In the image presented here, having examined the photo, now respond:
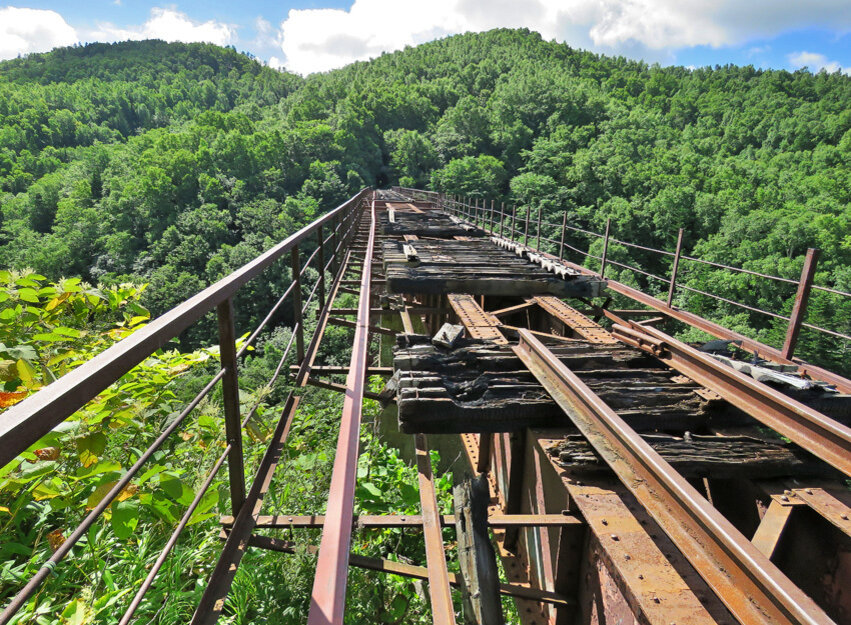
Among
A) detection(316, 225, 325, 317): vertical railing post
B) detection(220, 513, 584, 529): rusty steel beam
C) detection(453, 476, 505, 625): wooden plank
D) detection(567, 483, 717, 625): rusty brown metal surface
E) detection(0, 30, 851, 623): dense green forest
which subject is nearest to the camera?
detection(567, 483, 717, 625): rusty brown metal surface

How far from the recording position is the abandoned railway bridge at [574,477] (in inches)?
59.8

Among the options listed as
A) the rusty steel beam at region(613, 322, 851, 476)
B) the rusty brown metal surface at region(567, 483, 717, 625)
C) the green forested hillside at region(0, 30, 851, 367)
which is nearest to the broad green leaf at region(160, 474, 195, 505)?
the rusty brown metal surface at region(567, 483, 717, 625)

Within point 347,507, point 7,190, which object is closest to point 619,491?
point 347,507

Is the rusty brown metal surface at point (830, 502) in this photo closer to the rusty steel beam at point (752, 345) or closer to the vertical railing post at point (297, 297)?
the rusty steel beam at point (752, 345)

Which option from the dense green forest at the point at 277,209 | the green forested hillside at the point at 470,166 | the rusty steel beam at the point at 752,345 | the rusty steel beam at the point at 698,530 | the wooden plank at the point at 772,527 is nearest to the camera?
the rusty steel beam at the point at 698,530

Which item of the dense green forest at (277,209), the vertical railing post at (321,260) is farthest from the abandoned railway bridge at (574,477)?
the vertical railing post at (321,260)

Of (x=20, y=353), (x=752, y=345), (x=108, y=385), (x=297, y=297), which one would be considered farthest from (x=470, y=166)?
(x=108, y=385)

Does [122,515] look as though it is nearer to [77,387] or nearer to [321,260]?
[77,387]

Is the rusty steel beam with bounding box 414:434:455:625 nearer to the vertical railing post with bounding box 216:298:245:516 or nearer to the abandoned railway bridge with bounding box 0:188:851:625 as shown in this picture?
the abandoned railway bridge with bounding box 0:188:851:625

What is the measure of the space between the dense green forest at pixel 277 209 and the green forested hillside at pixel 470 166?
0.37 metres

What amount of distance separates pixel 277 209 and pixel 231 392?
69.2 m

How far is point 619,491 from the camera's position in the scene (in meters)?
2.27

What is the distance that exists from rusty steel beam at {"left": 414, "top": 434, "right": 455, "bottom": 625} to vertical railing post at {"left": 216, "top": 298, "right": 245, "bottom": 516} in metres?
0.92

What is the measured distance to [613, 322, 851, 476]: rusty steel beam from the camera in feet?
7.68
